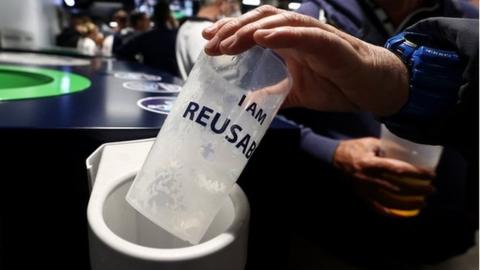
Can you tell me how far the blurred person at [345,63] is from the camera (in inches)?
11.0

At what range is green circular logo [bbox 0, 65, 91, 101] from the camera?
536 millimetres

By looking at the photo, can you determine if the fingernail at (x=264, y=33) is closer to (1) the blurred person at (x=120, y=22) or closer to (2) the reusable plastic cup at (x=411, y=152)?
(2) the reusable plastic cup at (x=411, y=152)

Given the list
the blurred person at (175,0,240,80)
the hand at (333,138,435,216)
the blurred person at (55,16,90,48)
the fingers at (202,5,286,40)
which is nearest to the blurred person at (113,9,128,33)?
the blurred person at (55,16,90,48)

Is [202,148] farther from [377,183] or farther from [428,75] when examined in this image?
[377,183]

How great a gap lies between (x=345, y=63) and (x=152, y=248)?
23 cm

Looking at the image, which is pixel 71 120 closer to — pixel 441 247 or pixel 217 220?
pixel 217 220

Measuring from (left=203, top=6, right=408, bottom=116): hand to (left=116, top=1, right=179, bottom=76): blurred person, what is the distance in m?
0.98

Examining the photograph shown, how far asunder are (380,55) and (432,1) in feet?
1.55

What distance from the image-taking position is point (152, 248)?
0.80ft

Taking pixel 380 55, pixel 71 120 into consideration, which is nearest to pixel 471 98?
pixel 380 55

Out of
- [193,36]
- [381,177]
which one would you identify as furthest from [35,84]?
[381,177]

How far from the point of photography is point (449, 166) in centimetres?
80

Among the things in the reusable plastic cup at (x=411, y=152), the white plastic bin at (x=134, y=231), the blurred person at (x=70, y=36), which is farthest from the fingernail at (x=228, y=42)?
the blurred person at (x=70, y=36)

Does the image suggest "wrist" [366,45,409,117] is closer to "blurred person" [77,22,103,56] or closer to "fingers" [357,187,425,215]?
"fingers" [357,187,425,215]
